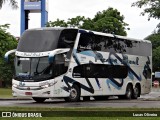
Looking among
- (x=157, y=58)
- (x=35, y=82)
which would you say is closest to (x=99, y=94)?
(x=35, y=82)

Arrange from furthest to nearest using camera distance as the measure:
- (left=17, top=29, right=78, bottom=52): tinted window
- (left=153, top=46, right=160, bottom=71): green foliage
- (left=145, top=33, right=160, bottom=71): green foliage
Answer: (left=145, top=33, right=160, bottom=71): green foliage < (left=153, top=46, right=160, bottom=71): green foliage < (left=17, top=29, right=78, bottom=52): tinted window

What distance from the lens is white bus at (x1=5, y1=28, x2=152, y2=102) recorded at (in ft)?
72.9

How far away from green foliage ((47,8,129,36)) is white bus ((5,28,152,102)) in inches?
895

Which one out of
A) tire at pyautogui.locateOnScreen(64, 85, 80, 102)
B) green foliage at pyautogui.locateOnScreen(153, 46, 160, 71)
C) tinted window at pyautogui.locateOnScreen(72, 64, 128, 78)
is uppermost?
tinted window at pyautogui.locateOnScreen(72, 64, 128, 78)

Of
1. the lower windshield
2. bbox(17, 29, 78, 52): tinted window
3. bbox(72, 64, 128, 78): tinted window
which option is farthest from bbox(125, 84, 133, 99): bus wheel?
the lower windshield

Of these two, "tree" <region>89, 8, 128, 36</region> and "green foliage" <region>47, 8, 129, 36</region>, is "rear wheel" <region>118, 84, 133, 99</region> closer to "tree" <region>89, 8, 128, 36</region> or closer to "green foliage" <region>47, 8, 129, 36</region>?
"green foliage" <region>47, 8, 129, 36</region>

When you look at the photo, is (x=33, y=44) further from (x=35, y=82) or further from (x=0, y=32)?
(x=0, y=32)

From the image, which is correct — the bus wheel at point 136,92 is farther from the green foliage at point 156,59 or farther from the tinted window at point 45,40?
the green foliage at point 156,59

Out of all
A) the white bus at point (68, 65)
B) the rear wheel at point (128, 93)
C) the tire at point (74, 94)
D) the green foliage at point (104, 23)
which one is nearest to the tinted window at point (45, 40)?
the white bus at point (68, 65)

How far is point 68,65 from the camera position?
23047mm

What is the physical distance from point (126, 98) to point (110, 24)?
995 inches

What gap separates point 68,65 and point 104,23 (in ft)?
102

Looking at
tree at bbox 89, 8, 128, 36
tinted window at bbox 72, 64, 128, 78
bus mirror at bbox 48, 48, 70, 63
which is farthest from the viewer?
tree at bbox 89, 8, 128, 36

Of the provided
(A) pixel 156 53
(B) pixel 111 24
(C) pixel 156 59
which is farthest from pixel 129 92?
(C) pixel 156 59
